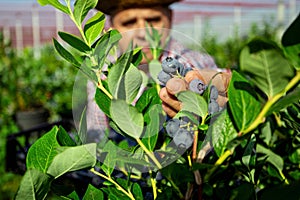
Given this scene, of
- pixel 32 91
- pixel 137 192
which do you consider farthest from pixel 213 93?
pixel 32 91

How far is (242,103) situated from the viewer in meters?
0.30

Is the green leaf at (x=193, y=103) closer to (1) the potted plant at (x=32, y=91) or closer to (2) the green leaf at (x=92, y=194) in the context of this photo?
(2) the green leaf at (x=92, y=194)

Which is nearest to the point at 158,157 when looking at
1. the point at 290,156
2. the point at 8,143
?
the point at 290,156

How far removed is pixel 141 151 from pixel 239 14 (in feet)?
45.1

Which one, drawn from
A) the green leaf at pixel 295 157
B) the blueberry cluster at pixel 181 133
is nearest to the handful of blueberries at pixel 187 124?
the blueberry cluster at pixel 181 133

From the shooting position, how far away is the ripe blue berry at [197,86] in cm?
34

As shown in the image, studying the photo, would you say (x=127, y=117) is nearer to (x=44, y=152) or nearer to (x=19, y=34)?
(x=44, y=152)

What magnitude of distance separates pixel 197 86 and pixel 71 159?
0.12 metres

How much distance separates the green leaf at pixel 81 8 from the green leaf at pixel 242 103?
5.2 inches

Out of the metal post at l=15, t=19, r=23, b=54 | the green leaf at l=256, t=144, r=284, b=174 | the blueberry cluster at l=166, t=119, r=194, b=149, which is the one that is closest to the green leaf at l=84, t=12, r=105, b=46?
the blueberry cluster at l=166, t=119, r=194, b=149

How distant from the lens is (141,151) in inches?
13.8

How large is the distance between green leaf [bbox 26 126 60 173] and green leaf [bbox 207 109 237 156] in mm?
135

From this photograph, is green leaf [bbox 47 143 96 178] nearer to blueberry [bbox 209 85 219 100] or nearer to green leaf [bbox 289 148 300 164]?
blueberry [bbox 209 85 219 100]

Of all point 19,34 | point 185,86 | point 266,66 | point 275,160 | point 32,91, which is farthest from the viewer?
point 19,34
